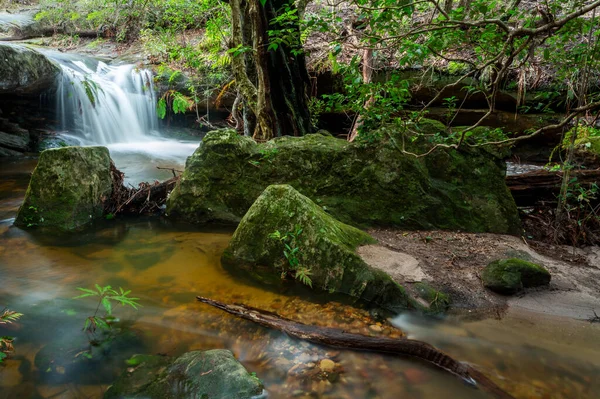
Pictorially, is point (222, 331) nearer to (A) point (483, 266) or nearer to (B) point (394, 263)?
(B) point (394, 263)

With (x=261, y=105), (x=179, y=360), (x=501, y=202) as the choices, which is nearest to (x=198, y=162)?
(x=261, y=105)

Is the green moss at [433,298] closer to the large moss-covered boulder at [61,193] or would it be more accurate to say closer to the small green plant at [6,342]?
the small green plant at [6,342]

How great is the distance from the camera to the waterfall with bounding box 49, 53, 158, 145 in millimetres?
10383

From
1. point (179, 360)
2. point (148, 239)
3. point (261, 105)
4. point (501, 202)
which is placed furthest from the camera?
point (261, 105)

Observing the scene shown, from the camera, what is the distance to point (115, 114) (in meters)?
11.1

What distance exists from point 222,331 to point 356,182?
114 inches

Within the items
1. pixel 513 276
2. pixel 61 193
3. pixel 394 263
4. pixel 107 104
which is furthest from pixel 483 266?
pixel 107 104

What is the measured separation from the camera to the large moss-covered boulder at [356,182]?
4.65 metres

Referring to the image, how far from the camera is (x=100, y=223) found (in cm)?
486

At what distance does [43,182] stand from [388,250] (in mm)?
4497

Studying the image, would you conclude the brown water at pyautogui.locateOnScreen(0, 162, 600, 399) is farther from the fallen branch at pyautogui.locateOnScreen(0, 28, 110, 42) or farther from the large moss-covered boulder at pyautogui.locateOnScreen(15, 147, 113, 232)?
the fallen branch at pyautogui.locateOnScreen(0, 28, 110, 42)

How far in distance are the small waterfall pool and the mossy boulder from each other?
7184 millimetres

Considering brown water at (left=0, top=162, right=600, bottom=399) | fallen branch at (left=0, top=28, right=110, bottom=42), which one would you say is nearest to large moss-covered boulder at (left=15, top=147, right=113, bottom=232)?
brown water at (left=0, top=162, right=600, bottom=399)

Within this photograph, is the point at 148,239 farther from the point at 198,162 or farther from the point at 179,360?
the point at 179,360
